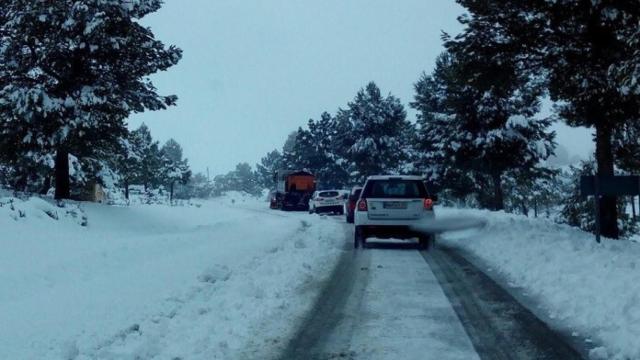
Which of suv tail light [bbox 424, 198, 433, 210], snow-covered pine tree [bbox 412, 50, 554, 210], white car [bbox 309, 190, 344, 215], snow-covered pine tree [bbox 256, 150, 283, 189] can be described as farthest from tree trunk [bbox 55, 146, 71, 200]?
snow-covered pine tree [bbox 256, 150, 283, 189]

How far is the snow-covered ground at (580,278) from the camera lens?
19.2ft

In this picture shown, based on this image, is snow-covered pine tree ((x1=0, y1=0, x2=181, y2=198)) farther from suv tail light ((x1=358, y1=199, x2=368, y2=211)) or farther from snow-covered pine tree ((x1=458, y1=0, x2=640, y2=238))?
snow-covered pine tree ((x1=458, y1=0, x2=640, y2=238))

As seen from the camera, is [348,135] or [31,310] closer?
[31,310]

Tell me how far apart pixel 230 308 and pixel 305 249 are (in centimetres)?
679

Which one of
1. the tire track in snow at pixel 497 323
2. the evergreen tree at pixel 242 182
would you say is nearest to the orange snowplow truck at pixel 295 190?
the tire track in snow at pixel 497 323

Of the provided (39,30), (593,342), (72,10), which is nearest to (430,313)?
(593,342)

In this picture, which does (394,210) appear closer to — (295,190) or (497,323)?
(497,323)

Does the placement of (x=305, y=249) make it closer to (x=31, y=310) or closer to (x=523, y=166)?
(x=31, y=310)

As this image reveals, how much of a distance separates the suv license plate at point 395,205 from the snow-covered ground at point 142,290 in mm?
1663

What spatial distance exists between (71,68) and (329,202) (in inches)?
792

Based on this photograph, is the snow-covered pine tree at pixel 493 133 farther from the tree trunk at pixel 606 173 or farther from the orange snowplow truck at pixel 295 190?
the orange snowplow truck at pixel 295 190

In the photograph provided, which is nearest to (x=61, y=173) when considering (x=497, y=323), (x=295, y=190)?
(x=497, y=323)

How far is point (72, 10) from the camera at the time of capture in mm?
17844

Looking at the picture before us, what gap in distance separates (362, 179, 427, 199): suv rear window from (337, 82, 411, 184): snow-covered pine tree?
43104mm
